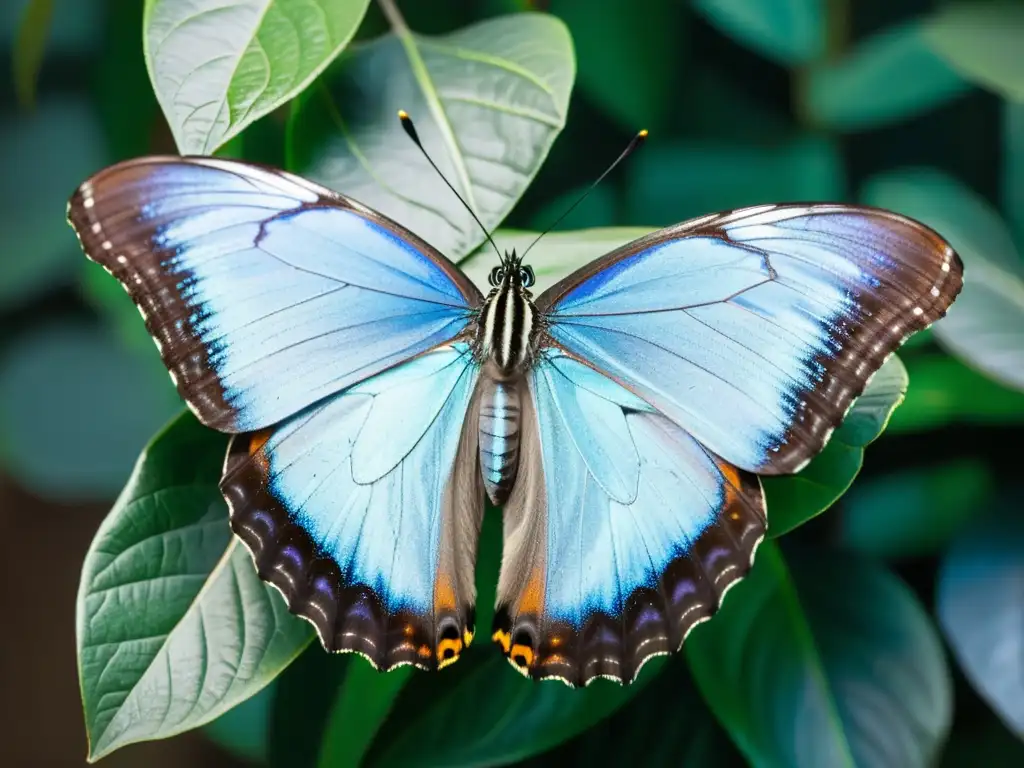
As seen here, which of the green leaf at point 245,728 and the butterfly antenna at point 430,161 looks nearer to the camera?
the butterfly antenna at point 430,161

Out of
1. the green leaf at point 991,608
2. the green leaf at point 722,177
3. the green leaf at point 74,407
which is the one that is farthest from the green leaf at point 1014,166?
the green leaf at point 74,407

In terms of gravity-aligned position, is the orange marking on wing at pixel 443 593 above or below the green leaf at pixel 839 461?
below

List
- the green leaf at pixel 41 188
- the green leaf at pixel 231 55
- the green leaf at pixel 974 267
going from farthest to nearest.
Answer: the green leaf at pixel 41 188 → the green leaf at pixel 974 267 → the green leaf at pixel 231 55

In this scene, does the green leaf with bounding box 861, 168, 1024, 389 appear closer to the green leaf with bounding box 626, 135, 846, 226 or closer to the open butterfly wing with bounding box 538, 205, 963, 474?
the green leaf with bounding box 626, 135, 846, 226

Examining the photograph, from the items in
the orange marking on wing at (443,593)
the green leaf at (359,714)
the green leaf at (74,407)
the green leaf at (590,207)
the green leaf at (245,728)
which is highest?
the green leaf at (590,207)

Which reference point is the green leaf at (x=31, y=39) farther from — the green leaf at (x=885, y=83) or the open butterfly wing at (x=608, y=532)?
the green leaf at (x=885, y=83)

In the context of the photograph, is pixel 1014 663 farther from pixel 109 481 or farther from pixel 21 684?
pixel 21 684
